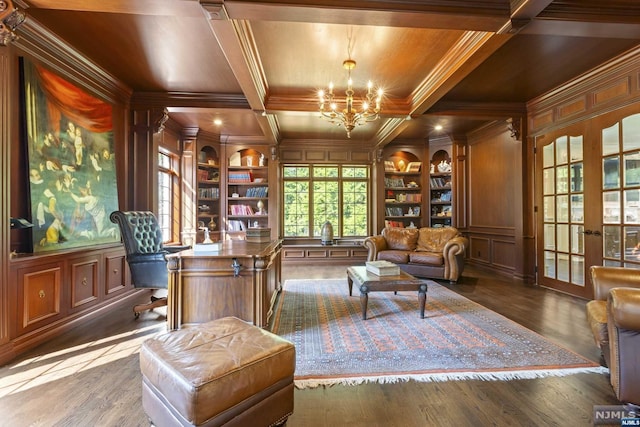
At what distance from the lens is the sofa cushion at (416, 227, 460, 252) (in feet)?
17.4

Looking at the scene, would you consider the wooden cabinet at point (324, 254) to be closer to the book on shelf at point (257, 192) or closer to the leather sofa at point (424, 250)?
the leather sofa at point (424, 250)

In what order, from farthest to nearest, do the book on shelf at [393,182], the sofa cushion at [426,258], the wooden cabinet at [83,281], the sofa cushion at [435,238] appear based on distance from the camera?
the book on shelf at [393,182] → the sofa cushion at [435,238] → the sofa cushion at [426,258] → the wooden cabinet at [83,281]

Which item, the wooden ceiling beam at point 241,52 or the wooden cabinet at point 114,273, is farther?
the wooden cabinet at point 114,273

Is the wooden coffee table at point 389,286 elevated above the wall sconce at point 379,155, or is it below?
below

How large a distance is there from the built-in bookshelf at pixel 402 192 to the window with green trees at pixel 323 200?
0.52 meters

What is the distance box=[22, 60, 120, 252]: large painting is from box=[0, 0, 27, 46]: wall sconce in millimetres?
314

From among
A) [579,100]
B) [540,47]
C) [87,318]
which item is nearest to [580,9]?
[540,47]

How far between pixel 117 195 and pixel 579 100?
6.18 metres

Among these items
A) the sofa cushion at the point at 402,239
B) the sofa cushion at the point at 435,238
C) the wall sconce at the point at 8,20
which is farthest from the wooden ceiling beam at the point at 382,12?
the sofa cushion at the point at 402,239

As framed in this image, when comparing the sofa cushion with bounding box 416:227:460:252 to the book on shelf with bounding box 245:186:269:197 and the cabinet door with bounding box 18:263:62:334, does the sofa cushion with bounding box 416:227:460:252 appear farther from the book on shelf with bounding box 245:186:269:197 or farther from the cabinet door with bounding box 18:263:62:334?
the cabinet door with bounding box 18:263:62:334

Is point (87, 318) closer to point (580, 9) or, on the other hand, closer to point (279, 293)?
point (279, 293)

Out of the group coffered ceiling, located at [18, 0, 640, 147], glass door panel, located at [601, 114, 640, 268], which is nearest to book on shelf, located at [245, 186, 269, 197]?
coffered ceiling, located at [18, 0, 640, 147]

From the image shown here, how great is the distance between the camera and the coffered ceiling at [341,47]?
2.37 meters

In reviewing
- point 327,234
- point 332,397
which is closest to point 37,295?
point 332,397
